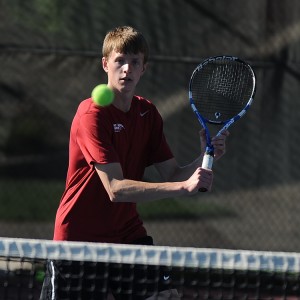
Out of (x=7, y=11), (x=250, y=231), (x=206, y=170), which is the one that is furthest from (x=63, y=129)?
(x=206, y=170)

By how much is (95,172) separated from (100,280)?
0.36 metres

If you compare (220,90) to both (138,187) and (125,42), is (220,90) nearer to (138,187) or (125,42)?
(125,42)

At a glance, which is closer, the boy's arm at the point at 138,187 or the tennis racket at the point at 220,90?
the boy's arm at the point at 138,187

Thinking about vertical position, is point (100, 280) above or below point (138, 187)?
below

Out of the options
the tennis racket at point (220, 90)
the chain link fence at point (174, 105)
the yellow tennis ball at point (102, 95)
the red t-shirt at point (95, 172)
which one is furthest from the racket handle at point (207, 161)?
the chain link fence at point (174, 105)

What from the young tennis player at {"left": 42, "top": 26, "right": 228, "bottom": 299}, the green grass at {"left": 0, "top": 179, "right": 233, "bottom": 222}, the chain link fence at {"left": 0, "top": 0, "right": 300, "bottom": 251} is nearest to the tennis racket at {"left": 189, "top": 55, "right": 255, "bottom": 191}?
the young tennis player at {"left": 42, "top": 26, "right": 228, "bottom": 299}

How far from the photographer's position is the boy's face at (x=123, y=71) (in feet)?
10.3

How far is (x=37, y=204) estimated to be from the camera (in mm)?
5406

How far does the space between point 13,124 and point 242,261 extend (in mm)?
2872

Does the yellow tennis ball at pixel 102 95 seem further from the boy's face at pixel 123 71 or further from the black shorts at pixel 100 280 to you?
the black shorts at pixel 100 280

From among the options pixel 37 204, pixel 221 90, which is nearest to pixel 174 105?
pixel 37 204

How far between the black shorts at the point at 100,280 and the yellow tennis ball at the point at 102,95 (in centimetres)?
50

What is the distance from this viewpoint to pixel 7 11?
538 cm

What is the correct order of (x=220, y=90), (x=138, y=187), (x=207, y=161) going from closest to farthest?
(x=138, y=187) < (x=207, y=161) < (x=220, y=90)
